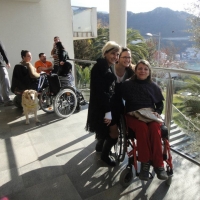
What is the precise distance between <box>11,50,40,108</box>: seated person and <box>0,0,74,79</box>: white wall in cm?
217

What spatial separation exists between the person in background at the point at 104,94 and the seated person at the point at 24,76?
1.98m

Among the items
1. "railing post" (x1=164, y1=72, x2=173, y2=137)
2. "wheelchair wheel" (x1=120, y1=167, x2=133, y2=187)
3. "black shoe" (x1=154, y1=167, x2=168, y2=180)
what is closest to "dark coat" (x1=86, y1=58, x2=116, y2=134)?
"wheelchair wheel" (x1=120, y1=167, x2=133, y2=187)

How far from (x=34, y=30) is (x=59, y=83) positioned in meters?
2.93

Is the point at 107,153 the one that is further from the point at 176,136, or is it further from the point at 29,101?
the point at 29,101

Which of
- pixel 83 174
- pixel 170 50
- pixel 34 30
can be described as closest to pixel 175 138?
pixel 83 174

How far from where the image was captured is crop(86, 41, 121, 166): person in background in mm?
1728

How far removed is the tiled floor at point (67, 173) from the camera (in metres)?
1.67

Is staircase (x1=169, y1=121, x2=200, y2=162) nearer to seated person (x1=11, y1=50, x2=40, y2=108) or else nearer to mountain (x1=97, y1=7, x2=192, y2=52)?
seated person (x1=11, y1=50, x2=40, y2=108)

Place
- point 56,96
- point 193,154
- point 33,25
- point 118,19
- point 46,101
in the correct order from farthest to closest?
point 33,25
point 46,101
point 56,96
point 118,19
point 193,154

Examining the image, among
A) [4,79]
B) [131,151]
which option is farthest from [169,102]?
[4,79]

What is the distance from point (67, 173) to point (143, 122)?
938 mm

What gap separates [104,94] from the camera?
172 cm

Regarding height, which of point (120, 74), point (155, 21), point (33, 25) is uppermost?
point (155, 21)

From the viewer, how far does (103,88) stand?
67.9 inches
